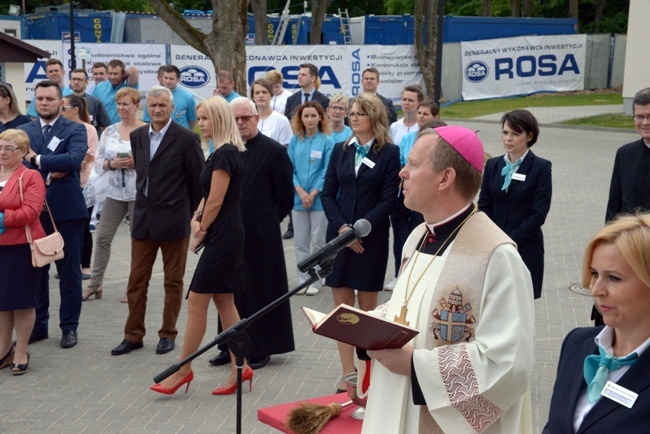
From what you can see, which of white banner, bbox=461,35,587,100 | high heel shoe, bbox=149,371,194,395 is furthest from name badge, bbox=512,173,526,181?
white banner, bbox=461,35,587,100

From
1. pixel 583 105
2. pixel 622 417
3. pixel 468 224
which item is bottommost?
pixel 583 105

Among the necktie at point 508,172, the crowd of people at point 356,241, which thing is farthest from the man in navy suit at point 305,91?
the necktie at point 508,172

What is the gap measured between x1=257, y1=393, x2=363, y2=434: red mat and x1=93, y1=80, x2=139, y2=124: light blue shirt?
29.7 feet

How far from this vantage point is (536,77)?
37375mm

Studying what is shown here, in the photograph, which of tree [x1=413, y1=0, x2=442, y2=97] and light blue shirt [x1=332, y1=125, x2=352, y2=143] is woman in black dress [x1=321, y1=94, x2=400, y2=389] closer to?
light blue shirt [x1=332, y1=125, x2=352, y2=143]

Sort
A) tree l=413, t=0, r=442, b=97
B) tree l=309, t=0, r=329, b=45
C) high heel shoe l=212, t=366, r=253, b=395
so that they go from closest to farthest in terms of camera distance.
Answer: high heel shoe l=212, t=366, r=253, b=395
tree l=413, t=0, r=442, b=97
tree l=309, t=0, r=329, b=45

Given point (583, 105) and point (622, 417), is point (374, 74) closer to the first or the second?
point (622, 417)

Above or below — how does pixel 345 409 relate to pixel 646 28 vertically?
below

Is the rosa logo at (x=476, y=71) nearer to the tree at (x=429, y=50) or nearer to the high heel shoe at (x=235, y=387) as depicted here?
the tree at (x=429, y=50)

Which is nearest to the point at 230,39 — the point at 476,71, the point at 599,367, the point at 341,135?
the point at 341,135

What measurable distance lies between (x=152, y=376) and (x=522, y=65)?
32101 mm

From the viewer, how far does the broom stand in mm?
4578

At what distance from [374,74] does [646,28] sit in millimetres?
19006

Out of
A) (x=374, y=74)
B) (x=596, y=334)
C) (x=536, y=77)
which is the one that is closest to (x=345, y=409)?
(x=596, y=334)
